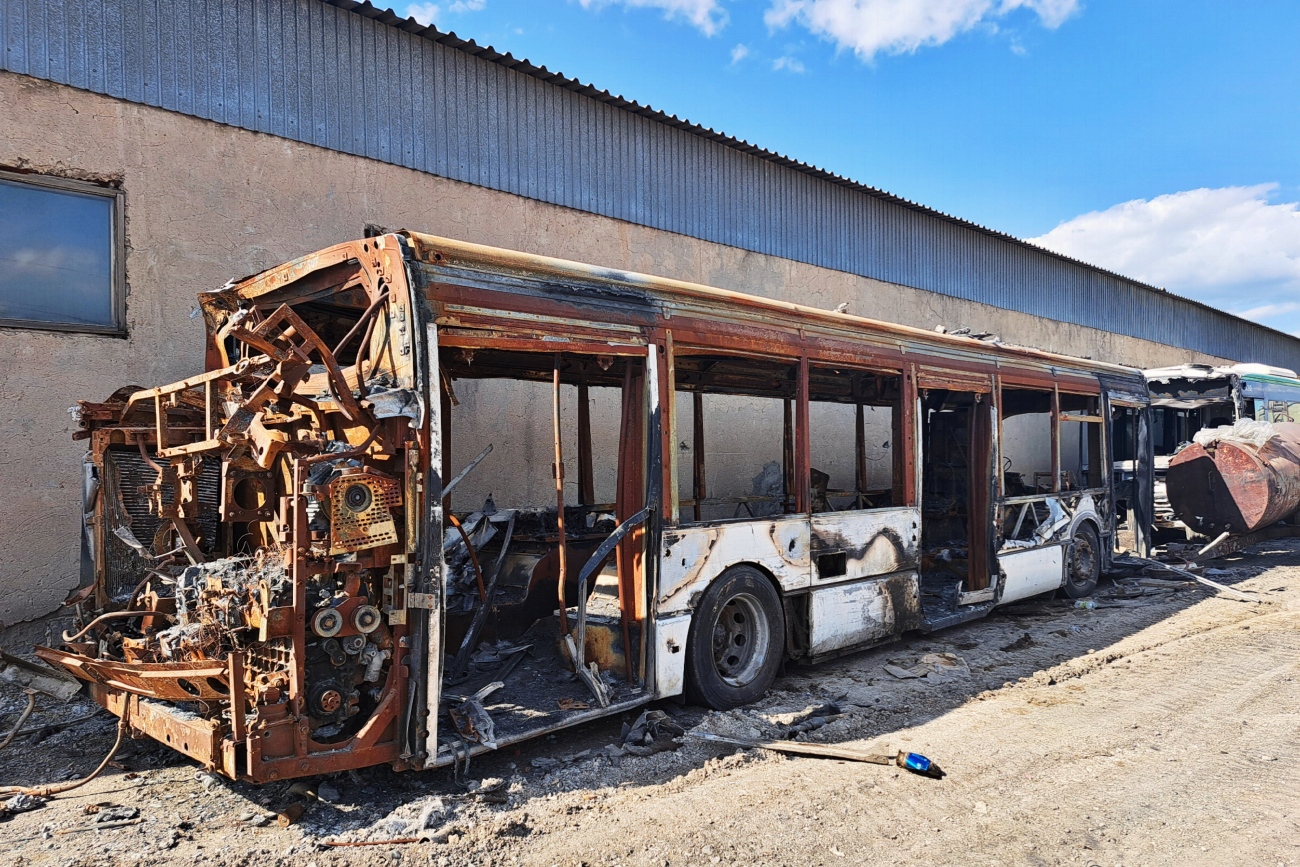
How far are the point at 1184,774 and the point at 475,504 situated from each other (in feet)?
20.7

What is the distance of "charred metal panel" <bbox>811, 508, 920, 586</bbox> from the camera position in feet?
20.0

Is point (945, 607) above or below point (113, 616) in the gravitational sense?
below

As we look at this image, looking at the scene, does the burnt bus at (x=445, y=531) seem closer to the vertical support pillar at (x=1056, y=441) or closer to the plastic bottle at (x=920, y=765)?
the vertical support pillar at (x=1056, y=441)

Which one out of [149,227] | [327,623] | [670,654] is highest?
[149,227]

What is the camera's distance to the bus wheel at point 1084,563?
9.27m

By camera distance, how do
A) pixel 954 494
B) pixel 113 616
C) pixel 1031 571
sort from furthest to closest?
pixel 954 494, pixel 1031 571, pixel 113 616

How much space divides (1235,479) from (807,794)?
10174mm

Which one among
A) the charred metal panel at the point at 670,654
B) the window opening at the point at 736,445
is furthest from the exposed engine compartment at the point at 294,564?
the window opening at the point at 736,445

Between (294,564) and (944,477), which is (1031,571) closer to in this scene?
(944,477)

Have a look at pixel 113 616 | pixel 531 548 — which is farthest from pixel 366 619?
pixel 531 548

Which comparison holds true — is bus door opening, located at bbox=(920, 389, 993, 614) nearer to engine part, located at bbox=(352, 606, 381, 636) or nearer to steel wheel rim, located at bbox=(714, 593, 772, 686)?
steel wheel rim, located at bbox=(714, 593, 772, 686)

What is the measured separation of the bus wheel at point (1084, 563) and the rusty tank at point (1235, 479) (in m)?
3.19

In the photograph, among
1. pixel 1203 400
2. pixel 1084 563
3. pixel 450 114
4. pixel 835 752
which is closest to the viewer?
pixel 835 752

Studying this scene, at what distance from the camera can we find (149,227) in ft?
22.1
